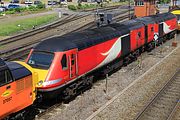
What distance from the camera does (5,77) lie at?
12641mm

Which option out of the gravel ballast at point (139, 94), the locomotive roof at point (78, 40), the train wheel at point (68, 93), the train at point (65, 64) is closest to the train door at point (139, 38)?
the train at point (65, 64)

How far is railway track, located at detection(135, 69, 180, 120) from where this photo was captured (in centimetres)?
1588

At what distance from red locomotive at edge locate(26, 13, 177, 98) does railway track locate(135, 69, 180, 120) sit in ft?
13.2

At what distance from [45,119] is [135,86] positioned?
23.3 ft

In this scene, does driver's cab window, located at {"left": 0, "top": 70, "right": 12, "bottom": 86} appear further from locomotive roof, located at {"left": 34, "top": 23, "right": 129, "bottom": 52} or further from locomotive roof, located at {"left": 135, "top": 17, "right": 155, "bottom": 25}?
locomotive roof, located at {"left": 135, "top": 17, "right": 155, "bottom": 25}

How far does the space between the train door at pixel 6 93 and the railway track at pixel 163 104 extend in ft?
19.6

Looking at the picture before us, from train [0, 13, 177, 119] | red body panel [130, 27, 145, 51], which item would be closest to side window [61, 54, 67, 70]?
train [0, 13, 177, 119]

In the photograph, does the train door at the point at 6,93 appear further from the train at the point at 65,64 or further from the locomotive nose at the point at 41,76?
the locomotive nose at the point at 41,76

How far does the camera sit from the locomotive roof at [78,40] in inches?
674

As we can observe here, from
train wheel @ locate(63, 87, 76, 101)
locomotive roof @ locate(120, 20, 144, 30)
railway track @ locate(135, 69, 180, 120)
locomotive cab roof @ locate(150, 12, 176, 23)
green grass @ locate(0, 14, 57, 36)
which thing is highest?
locomotive cab roof @ locate(150, 12, 176, 23)

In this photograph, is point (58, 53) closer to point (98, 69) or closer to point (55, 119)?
point (55, 119)

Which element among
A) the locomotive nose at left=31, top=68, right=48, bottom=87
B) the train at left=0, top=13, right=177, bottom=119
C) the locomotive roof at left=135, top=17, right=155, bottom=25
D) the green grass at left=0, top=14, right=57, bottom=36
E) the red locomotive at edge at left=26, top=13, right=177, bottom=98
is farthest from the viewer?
the green grass at left=0, top=14, right=57, bottom=36

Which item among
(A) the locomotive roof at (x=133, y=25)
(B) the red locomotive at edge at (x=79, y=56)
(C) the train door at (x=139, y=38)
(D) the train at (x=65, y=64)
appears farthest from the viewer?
(C) the train door at (x=139, y=38)

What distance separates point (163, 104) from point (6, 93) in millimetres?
8801
